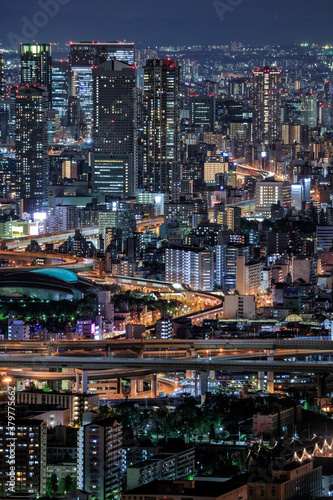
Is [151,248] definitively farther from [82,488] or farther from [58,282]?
[82,488]

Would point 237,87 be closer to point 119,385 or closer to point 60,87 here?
point 60,87

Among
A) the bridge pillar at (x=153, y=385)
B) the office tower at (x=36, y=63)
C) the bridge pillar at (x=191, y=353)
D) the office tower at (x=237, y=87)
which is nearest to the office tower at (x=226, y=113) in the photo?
the office tower at (x=237, y=87)

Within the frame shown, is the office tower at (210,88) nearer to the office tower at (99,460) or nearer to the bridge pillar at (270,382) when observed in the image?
the bridge pillar at (270,382)

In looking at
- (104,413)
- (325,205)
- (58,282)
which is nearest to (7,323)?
(58,282)

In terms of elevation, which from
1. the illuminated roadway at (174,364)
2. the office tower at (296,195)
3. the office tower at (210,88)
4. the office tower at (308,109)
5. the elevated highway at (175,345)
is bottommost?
the illuminated roadway at (174,364)

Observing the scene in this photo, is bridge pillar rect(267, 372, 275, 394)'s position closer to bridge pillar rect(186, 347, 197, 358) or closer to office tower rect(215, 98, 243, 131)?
bridge pillar rect(186, 347, 197, 358)

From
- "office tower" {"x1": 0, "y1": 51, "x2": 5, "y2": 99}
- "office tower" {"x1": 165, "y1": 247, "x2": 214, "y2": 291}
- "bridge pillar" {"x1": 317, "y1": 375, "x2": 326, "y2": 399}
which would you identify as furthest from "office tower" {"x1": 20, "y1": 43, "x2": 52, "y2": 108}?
"bridge pillar" {"x1": 317, "y1": 375, "x2": 326, "y2": 399}

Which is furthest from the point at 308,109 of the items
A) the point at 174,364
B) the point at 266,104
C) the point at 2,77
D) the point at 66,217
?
the point at 174,364
